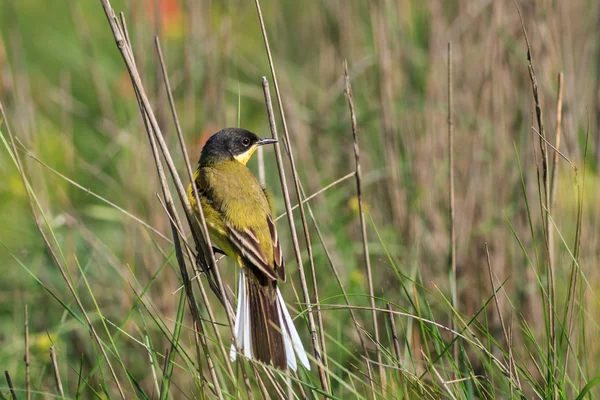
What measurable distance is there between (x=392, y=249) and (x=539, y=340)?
0.94 metres

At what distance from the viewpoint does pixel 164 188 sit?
263 cm

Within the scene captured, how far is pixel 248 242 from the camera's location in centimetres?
335

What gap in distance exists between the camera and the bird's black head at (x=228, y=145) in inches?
155

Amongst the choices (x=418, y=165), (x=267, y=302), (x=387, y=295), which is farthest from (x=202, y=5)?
(x=267, y=302)

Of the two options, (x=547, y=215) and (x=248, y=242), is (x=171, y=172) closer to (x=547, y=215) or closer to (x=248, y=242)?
(x=248, y=242)

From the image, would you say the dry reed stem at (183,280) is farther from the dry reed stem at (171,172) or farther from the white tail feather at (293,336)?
the white tail feather at (293,336)

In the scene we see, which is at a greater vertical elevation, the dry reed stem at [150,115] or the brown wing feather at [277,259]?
the dry reed stem at [150,115]

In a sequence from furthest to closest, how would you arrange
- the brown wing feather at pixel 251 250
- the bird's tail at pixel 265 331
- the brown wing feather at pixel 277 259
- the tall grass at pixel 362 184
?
the tall grass at pixel 362 184 → the brown wing feather at pixel 277 259 → the brown wing feather at pixel 251 250 → the bird's tail at pixel 265 331

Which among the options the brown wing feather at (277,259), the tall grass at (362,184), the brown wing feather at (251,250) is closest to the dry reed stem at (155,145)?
the brown wing feather at (251,250)

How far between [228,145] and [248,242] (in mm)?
790

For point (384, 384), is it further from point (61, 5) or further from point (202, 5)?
point (61, 5)

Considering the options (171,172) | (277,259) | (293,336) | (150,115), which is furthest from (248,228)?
(150,115)

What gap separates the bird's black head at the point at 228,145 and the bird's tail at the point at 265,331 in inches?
39.4

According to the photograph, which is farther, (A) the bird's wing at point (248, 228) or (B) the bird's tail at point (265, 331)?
(A) the bird's wing at point (248, 228)
